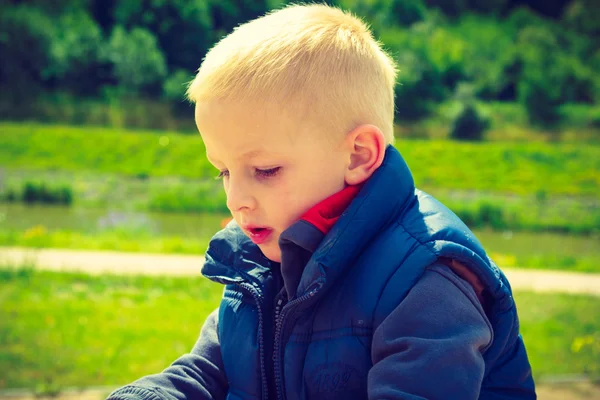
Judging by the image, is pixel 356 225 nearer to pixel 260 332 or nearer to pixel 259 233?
pixel 259 233

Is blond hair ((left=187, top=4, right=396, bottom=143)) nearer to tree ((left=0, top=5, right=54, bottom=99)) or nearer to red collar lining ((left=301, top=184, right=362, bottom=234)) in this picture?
red collar lining ((left=301, top=184, right=362, bottom=234))

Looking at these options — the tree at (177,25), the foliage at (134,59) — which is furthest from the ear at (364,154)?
the foliage at (134,59)

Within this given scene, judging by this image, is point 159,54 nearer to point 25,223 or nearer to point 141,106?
point 141,106

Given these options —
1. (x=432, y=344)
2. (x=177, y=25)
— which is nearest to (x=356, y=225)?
(x=432, y=344)

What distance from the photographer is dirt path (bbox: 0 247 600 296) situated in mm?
5910

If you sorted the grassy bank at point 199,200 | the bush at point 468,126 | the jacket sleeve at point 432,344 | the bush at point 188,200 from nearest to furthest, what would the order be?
the jacket sleeve at point 432,344 → the grassy bank at point 199,200 → the bush at point 188,200 → the bush at point 468,126

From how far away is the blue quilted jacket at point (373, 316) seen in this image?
1197 mm

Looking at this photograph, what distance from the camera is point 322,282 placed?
1.32 metres

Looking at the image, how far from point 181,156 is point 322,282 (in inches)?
555

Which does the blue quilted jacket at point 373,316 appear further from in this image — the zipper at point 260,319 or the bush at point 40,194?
the bush at point 40,194

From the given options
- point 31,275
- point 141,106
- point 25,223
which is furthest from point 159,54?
point 31,275

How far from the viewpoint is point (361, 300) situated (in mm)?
1310

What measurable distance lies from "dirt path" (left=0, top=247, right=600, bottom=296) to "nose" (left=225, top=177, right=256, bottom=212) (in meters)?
4.65

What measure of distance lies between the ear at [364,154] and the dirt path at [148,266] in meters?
4.66
